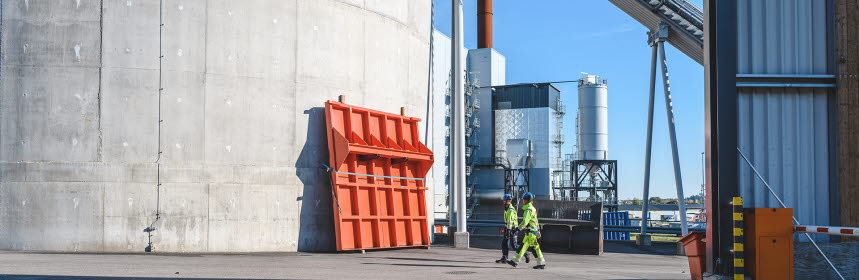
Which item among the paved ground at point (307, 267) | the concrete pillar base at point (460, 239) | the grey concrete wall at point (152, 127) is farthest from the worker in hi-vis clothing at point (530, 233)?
the concrete pillar base at point (460, 239)

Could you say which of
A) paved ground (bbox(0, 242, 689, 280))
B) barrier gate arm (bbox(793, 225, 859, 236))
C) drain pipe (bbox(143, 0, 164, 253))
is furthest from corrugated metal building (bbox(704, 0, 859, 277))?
drain pipe (bbox(143, 0, 164, 253))

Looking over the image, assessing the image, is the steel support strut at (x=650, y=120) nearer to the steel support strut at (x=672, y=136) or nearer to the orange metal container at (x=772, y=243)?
the steel support strut at (x=672, y=136)

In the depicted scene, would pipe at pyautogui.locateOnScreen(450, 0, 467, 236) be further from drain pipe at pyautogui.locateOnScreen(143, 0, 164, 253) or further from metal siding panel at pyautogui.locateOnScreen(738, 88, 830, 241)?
metal siding panel at pyautogui.locateOnScreen(738, 88, 830, 241)

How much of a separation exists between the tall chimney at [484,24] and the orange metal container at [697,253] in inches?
1435

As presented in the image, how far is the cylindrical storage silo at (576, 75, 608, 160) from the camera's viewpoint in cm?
5241

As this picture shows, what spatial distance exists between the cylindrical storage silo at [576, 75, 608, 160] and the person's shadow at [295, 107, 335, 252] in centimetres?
3682

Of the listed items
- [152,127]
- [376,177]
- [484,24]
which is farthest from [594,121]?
[152,127]

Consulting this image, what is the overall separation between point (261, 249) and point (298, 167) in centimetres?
215

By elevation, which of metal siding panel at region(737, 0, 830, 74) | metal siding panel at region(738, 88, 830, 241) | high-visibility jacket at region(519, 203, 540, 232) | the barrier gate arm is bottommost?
high-visibility jacket at region(519, 203, 540, 232)

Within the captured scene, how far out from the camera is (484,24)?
4916 centimetres

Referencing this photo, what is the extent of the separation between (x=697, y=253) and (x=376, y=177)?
31.0 feet

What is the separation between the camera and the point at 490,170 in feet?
171

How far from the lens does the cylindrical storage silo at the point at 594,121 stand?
2063 inches

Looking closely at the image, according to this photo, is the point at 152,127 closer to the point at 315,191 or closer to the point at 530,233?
the point at 315,191
